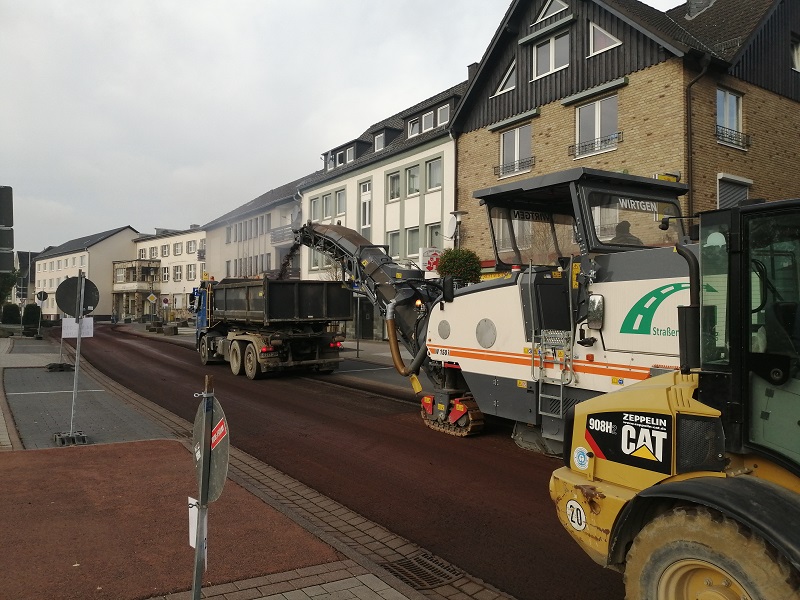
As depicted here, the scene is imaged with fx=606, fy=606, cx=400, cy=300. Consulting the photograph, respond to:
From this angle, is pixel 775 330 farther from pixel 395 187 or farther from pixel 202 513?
pixel 395 187

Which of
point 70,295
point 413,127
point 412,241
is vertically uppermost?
point 413,127

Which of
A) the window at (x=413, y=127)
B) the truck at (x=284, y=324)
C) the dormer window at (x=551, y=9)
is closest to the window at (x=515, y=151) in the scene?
the dormer window at (x=551, y=9)

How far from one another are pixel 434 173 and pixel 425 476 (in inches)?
812

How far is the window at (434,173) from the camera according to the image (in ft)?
84.5

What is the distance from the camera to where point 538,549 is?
4977 mm

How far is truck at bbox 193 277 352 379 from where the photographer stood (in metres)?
15.7

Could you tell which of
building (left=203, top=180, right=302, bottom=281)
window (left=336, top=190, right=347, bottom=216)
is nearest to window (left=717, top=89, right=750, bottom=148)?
window (left=336, top=190, right=347, bottom=216)

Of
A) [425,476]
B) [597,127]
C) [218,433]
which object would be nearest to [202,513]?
[218,433]

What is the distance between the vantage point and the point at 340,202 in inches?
1342

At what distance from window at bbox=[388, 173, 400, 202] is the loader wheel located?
2664 centimetres

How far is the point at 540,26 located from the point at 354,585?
20192mm

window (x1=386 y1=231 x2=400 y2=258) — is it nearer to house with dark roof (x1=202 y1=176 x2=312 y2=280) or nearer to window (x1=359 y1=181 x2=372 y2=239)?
window (x1=359 y1=181 x2=372 y2=239)

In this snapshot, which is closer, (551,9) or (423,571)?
(423,571)

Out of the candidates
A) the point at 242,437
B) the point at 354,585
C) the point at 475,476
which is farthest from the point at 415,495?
the point at 242,437
